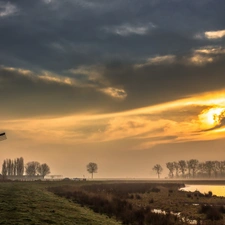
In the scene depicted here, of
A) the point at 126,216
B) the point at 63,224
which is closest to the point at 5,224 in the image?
the point at 63,224

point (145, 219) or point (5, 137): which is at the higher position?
point (5, 137)

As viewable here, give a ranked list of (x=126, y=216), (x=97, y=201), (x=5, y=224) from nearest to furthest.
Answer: (x=5, y=224), (x=126, y=216), (x=97, y=201)

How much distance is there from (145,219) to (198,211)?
9.47m

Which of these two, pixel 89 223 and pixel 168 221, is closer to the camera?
pixel 89 223

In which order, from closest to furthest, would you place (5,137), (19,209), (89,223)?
1. (89,223)
2. (19,209)
3. (5,137)

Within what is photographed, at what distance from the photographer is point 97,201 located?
3531 centimetres

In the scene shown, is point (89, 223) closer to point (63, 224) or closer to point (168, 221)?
point (63, 224)

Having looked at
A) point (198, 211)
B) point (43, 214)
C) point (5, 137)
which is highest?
point (5, 137)

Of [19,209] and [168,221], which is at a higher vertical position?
[19,209]

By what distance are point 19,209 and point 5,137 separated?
163 feet

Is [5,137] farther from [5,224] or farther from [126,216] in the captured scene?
[5,224]

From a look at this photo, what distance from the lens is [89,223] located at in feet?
67.0

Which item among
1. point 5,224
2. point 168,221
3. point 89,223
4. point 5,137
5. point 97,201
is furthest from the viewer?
point 5,137

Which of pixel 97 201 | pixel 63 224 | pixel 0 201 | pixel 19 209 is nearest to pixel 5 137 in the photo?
pixel 97 201
